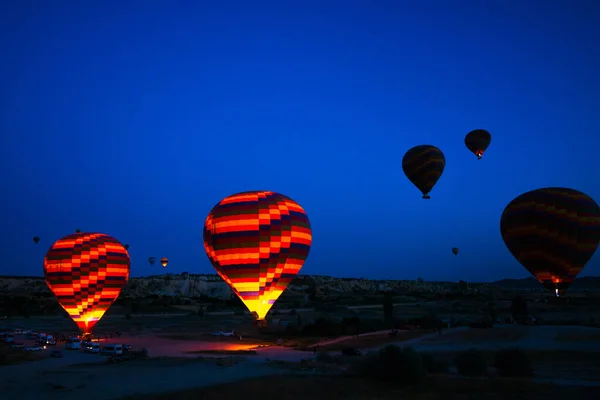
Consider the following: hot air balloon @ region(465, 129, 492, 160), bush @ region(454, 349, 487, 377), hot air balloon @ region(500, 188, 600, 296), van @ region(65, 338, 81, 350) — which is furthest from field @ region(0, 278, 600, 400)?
hot air balloon @ region(465, 129, 492, 160)

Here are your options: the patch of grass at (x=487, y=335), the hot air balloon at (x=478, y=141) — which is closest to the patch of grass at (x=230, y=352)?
the patch of grass at (x=487, y=335)

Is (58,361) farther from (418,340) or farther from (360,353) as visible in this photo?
(418,340)

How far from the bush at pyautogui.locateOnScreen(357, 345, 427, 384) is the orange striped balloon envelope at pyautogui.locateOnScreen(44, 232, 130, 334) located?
25.7 m

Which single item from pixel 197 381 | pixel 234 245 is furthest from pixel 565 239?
pixel 197 381

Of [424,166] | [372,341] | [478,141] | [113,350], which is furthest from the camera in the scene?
[478,141]

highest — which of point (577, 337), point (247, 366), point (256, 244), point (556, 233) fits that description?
point (556, 233)

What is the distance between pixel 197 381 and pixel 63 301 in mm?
23925

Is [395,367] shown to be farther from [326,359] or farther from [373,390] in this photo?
[326,359]

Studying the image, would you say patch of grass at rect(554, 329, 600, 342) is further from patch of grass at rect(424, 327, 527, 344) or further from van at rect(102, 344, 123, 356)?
van at rect(102, 344, 123, 356)

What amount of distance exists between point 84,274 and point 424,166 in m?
27.6

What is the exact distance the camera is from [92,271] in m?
41.8

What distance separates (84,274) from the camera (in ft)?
136

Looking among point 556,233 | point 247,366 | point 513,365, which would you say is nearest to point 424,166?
point 556,233

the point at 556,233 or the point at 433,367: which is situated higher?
the point at 556,233
